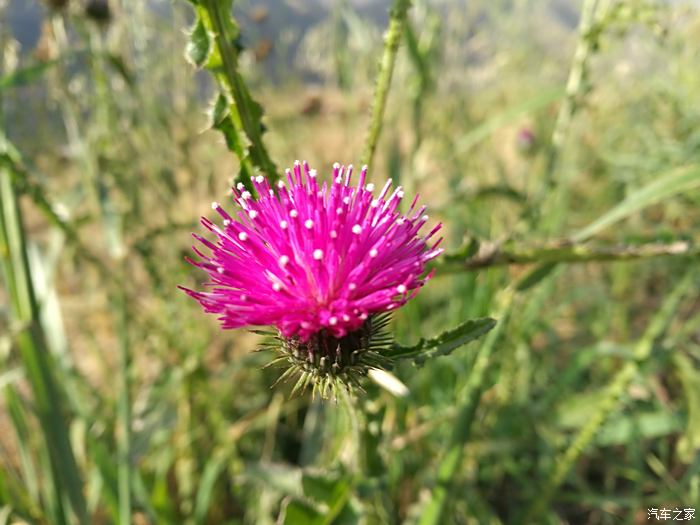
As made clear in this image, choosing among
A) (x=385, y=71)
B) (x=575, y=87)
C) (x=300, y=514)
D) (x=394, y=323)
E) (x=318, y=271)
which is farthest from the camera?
(x=394, y=323)

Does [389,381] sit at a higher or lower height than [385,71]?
lower

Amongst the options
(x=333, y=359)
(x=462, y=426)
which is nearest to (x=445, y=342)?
(x=333, y=359)

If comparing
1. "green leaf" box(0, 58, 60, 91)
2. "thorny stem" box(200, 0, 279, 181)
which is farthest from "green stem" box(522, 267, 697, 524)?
"green leaf" box(0, 58, 60, 91)

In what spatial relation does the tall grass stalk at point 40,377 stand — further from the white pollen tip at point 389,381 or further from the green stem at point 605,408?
the green stem at point 605,408

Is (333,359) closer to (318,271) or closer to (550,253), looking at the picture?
(318,271)

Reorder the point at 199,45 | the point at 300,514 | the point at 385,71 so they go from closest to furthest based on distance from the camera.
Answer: the point at 199,45 → the point at 385,71 → the point at 300,514

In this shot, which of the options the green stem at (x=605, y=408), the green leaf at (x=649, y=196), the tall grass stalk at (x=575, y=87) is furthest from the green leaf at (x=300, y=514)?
the tall grass stalk at (x=575, y=87)

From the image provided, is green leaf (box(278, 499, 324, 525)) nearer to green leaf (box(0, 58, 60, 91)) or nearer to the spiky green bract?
the spiky green bract
